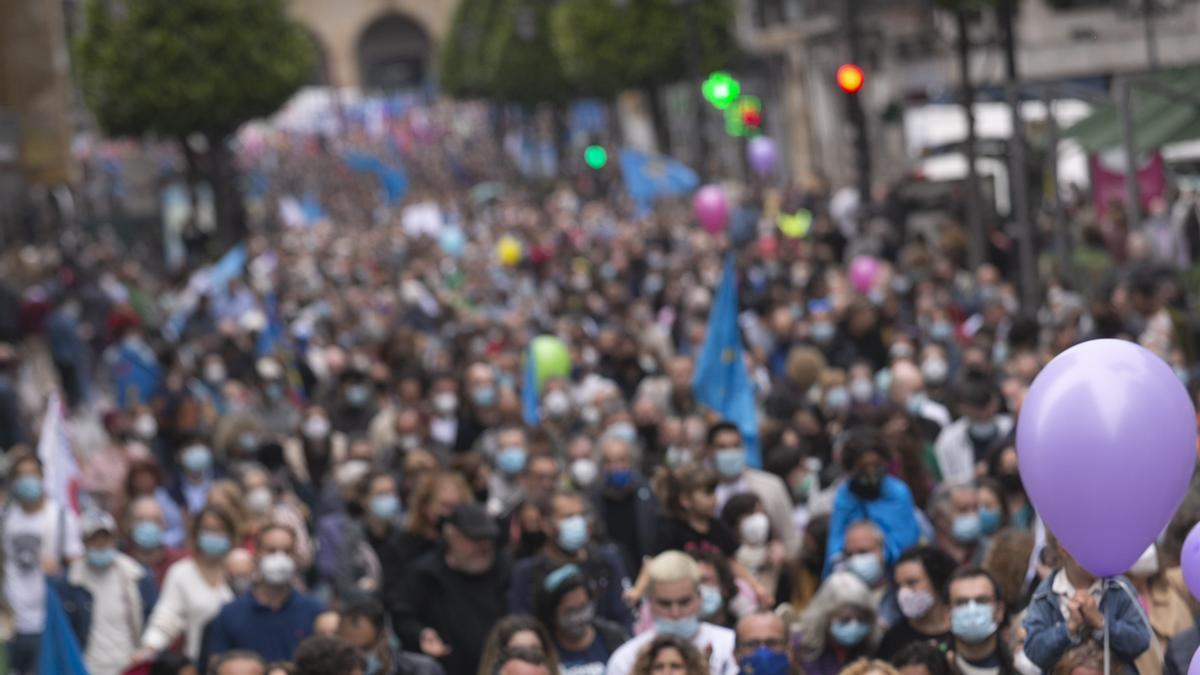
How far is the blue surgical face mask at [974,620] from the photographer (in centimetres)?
783

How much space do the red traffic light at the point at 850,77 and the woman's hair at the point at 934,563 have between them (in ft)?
44.3

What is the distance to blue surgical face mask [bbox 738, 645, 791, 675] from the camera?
819cm

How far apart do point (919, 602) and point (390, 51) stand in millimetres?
108989

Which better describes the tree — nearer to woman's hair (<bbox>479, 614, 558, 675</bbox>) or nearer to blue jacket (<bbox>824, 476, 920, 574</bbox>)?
blue jacket (<bbox>824, 476, 920, 574</bbox>)

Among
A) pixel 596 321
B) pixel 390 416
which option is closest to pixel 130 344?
pixel 596 321

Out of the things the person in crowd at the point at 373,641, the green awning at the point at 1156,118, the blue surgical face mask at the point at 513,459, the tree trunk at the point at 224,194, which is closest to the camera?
the person in crowd at the point at 373,641

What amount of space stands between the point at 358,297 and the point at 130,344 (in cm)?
551

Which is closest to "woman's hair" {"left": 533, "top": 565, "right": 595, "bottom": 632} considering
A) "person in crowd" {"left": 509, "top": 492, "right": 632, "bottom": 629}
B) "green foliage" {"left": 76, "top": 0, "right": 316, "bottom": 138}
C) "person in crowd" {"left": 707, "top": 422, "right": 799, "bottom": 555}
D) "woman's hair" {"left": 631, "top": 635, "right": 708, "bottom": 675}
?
"person in crowd" {"left": 509, "top": 492, "right": 632, "bottom": 629}

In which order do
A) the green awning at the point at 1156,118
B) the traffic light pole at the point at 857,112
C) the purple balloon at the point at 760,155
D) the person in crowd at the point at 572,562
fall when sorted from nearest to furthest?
the person in crowd at the point at 572,562, the green awning at the point at 1156,118, the traffic light pole at the point at 857,112, the purple balloon at the point at 760,155

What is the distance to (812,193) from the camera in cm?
3331

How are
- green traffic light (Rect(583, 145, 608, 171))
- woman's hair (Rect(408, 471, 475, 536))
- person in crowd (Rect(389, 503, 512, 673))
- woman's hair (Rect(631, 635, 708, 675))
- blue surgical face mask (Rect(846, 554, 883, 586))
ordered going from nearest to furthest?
woman's hair (Rect(631, 635, 708, 675)) < blue surgical face mask (Rect(846, 554, 883, 586)) < person in crowd (Rect(389, 503, 512, 673)) < woman's hair (Rect(408, 471, 475, 536)) < green traffic light (Rect(583, 145, 608, 171))

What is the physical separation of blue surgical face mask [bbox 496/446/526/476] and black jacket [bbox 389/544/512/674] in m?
2.46

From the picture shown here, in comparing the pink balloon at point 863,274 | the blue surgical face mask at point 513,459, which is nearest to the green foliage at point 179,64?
the pink balloon at point 863,274

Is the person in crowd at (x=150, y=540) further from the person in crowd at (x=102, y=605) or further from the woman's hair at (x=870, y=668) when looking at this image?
the woman's hair at (x=870, y=668)
